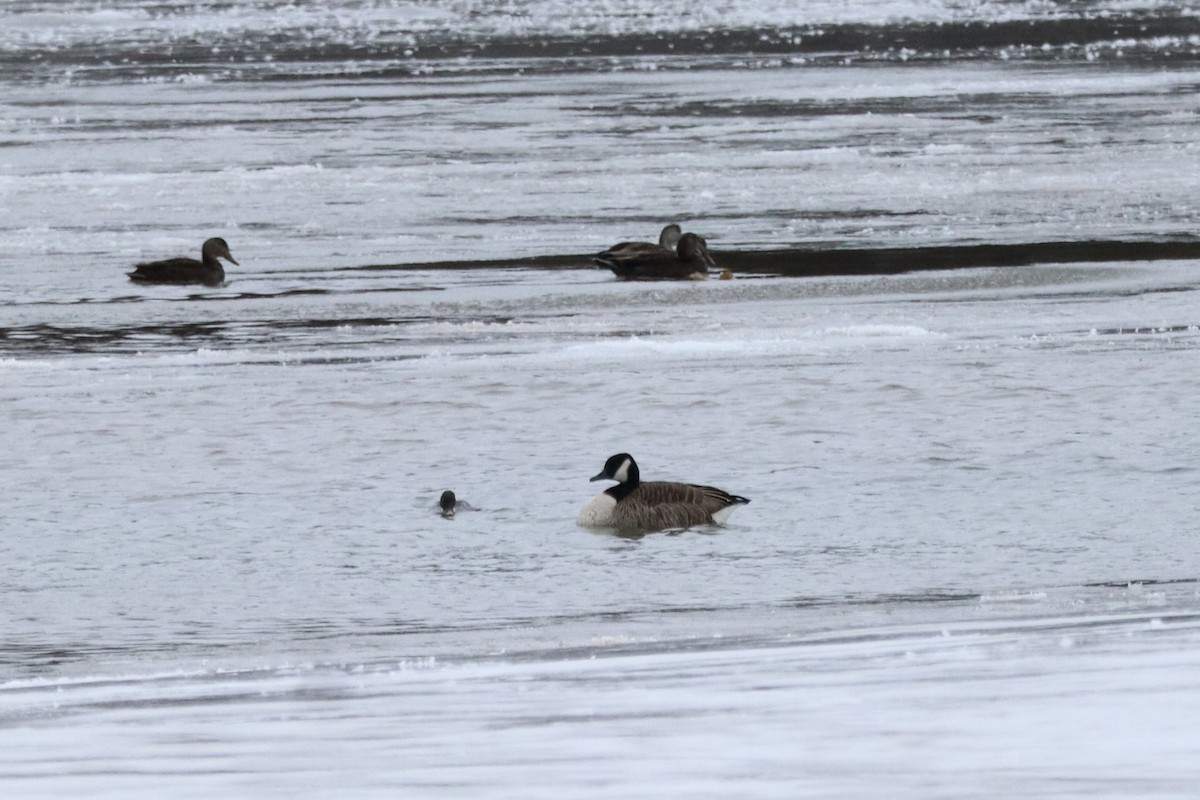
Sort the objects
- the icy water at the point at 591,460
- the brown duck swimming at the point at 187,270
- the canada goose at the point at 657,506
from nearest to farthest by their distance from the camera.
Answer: the icy water at the point at 591,460 → the canada goose at the point at 657,506 → the brown duck swimming at the point at 187,270

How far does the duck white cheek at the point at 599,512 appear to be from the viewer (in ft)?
29.9

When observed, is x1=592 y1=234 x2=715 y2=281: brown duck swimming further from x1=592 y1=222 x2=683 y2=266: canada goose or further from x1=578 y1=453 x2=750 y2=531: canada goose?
x1=578 y1=453 x2=750 y2=531: canada goose

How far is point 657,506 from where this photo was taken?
9234mm

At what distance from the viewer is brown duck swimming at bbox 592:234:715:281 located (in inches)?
617

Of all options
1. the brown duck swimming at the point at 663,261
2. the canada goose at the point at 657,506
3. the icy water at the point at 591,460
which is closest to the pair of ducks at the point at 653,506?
the canada goose at the point at 657,506

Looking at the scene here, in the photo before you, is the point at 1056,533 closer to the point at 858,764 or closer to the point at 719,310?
the point at 858,764

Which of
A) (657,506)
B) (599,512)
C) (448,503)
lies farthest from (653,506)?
(448,503)

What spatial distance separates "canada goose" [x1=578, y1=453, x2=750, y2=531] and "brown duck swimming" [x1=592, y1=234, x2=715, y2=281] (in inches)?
258

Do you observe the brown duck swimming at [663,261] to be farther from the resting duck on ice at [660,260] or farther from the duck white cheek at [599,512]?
the duck white cheek at [599,512]

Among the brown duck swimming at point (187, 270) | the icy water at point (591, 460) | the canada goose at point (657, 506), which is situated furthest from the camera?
the brown duck swimming at point (187, 270)

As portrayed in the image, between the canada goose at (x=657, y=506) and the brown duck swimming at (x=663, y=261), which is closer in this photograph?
the canada goose at (x=657, y=506)

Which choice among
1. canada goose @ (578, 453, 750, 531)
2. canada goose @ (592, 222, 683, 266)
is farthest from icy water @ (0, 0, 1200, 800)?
canada goose @ (592, 222, 683, 266)

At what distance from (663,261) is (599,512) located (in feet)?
22.4

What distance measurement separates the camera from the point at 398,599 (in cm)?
787
